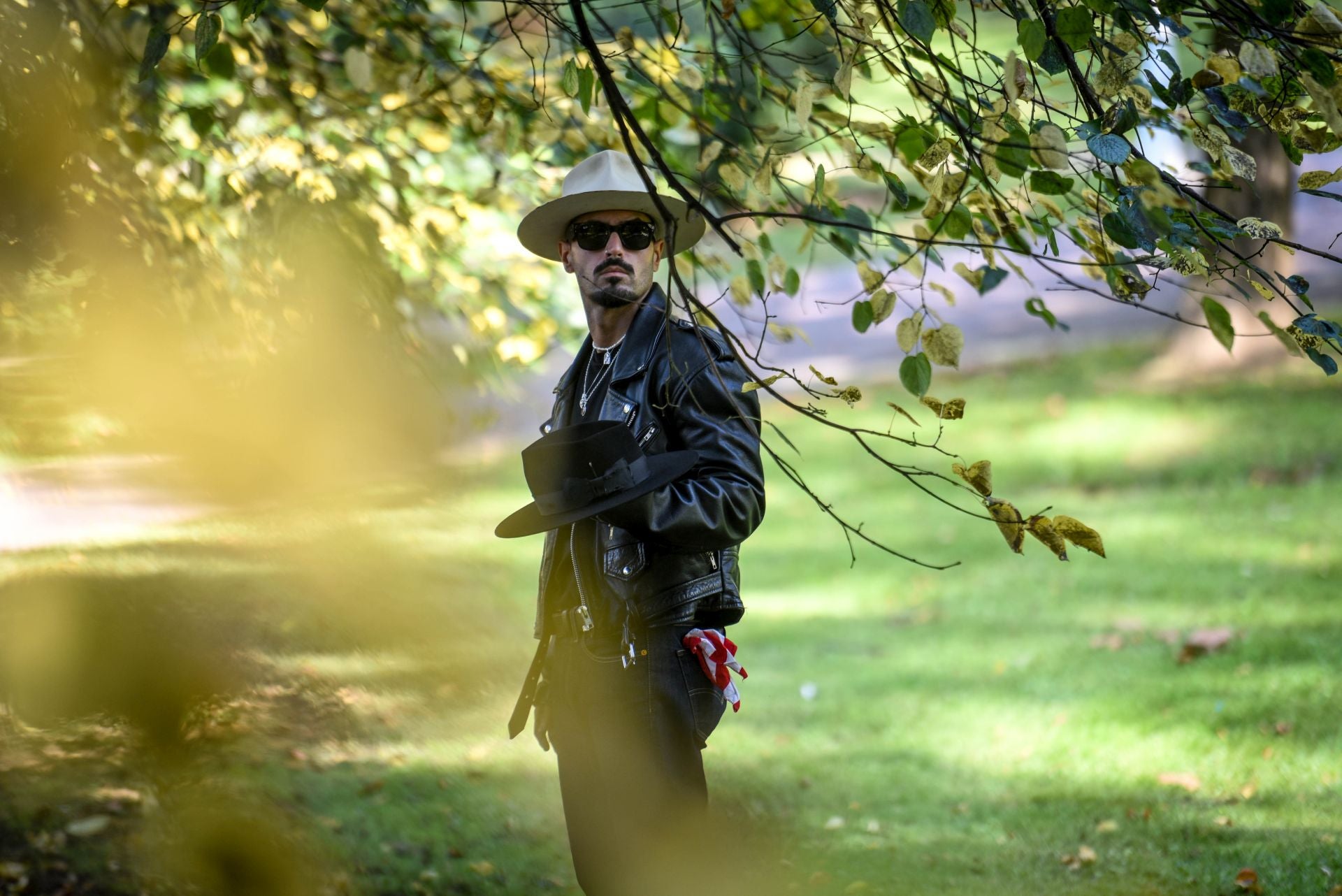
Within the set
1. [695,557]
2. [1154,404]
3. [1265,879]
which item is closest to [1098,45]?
[695,557]

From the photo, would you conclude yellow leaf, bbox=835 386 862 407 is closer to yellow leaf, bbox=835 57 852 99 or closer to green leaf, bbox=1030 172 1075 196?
green leaf, bbox=1030 172 1075 196

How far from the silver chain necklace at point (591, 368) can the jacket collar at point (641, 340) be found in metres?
0.03

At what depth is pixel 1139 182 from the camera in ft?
8.48

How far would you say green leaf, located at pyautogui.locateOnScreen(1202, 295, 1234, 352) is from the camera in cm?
298

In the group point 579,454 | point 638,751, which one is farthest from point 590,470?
point 638,751

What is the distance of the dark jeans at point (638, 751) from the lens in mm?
3025

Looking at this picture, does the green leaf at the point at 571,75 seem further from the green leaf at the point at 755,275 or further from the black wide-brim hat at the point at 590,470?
the black wide-brim hat at the point at 590,470

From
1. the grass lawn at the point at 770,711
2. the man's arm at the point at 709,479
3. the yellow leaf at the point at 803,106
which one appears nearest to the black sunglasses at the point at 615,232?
the man's arm at the point at 709,479

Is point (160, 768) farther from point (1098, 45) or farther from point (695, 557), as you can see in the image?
point (1098, 45)

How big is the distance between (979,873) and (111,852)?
10.4 feet

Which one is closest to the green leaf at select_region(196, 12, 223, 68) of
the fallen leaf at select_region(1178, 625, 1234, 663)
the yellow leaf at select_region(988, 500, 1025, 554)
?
the yellow leaf at select_region(988, 500, 1025, 554)

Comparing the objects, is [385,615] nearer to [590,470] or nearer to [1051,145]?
[590,470]

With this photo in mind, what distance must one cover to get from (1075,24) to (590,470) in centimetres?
140

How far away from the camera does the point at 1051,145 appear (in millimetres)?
2545
